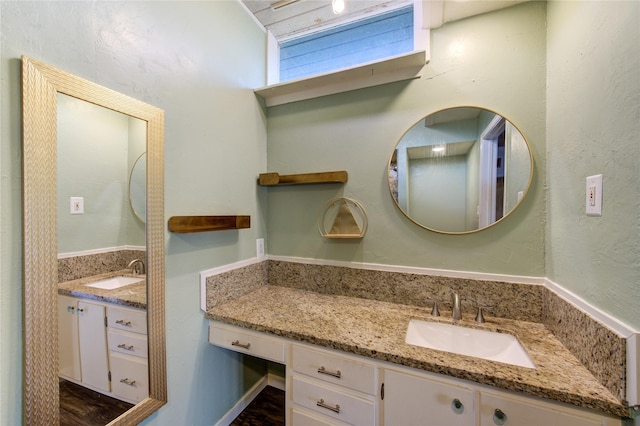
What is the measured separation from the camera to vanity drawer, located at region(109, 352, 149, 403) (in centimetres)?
101

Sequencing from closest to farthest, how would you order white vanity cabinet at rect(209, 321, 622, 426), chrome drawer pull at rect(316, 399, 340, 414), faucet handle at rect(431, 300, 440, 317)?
white vanity cabinet at rect(209, 321, 622, 426)
chrome drawer pull at rect(316, 399, 340, 414)
faucet handle at rect(431, 300, 440, 317)

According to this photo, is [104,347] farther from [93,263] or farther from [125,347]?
[93,263]

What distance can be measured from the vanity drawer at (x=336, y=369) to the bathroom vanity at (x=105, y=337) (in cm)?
67

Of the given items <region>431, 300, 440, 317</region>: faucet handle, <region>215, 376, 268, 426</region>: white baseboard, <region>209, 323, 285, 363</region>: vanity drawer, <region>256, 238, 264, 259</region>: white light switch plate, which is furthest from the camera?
<region>256, 238, 264, 259</region>: white light switch plate

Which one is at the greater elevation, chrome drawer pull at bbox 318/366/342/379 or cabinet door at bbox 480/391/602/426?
cabinet door at bbox 480/391/602/426

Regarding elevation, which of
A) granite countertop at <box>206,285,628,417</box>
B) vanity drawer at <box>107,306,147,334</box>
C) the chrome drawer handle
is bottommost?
the chrome drawer handle

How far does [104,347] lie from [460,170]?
1788 mm

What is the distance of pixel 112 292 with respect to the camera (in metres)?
1.02

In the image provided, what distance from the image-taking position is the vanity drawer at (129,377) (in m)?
1.01

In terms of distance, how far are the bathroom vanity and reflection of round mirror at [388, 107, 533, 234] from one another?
138 centimetres

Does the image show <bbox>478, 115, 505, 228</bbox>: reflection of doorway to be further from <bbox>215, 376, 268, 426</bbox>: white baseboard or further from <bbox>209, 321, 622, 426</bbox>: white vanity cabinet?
<bbox>215, 376, 268, 426</bbox>: white baseboard

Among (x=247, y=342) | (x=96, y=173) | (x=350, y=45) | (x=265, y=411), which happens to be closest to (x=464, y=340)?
(x=247, y=342)

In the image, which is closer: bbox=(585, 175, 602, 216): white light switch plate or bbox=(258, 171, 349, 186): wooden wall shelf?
bbox=(585, 175, 602, 216): white light switch plate

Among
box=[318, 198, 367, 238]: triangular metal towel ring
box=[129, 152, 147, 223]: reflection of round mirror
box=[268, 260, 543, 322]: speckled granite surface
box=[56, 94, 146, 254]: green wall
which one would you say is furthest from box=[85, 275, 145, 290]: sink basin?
box=[318, 198, 367, 238]: triangular metal towel ring
